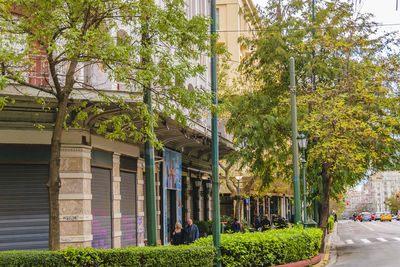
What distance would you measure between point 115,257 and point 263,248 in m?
5.04

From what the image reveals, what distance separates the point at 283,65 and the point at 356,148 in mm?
5214

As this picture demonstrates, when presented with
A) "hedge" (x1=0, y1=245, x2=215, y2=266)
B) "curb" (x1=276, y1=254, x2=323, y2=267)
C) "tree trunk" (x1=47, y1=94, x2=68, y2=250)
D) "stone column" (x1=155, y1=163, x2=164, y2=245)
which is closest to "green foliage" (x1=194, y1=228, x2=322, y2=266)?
"curb" (x1=276, y1=254, x2=323, y2=267)

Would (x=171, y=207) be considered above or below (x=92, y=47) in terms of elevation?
below

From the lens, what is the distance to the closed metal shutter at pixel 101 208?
18.1 meters

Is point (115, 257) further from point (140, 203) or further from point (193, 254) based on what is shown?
point (140, 203)

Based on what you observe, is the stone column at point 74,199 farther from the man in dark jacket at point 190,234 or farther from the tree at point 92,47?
the tree at point 92,47

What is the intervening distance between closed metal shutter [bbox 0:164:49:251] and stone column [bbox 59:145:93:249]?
599mm

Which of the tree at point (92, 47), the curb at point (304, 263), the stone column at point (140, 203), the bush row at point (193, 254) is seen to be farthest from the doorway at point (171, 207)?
the tree at point (92, 47)

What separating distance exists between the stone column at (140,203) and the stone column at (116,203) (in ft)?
7.09

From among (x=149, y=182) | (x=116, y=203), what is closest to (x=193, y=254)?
(x=149, y=182)

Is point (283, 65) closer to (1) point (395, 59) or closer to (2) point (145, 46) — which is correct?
(1) point (395, 59)

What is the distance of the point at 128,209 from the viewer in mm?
21203

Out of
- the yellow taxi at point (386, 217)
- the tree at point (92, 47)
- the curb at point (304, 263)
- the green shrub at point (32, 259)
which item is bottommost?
the yellow taxi at point (386, 217)

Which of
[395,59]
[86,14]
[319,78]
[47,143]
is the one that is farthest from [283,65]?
[86,14]
